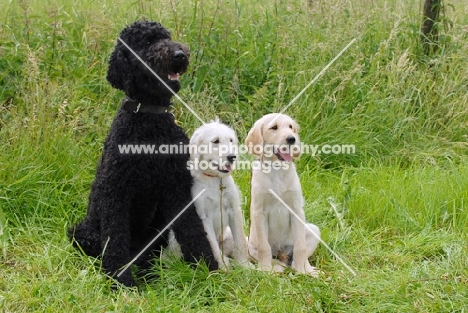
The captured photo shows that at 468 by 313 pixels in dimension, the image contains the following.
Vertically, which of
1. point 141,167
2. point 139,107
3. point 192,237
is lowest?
point 192,237

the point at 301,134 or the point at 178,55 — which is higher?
the point at 178,55

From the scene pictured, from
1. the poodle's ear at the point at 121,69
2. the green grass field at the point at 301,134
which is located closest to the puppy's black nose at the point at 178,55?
the poodle's ear at the point at 121,69

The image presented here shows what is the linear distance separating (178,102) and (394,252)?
235 cm

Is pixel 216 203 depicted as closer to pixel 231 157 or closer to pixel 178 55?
pixel 231 157

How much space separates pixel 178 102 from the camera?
19.5 ft

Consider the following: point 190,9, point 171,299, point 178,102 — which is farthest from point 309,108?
point 171,299

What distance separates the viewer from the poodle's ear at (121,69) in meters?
4.10

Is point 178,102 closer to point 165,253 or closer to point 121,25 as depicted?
point 121,25

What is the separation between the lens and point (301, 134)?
5.91 meters

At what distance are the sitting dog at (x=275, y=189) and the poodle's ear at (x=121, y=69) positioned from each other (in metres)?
0.85

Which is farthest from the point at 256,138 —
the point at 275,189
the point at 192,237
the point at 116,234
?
the point at 116,234

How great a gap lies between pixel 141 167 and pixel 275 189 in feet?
2.88

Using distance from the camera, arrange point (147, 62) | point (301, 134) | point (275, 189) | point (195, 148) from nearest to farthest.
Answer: point (147, 62) → point (195, 148) → point (275, 189) → point (301, 134)

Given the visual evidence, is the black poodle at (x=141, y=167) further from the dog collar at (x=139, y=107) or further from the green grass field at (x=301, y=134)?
the green grass field at (x=301, y=134)
